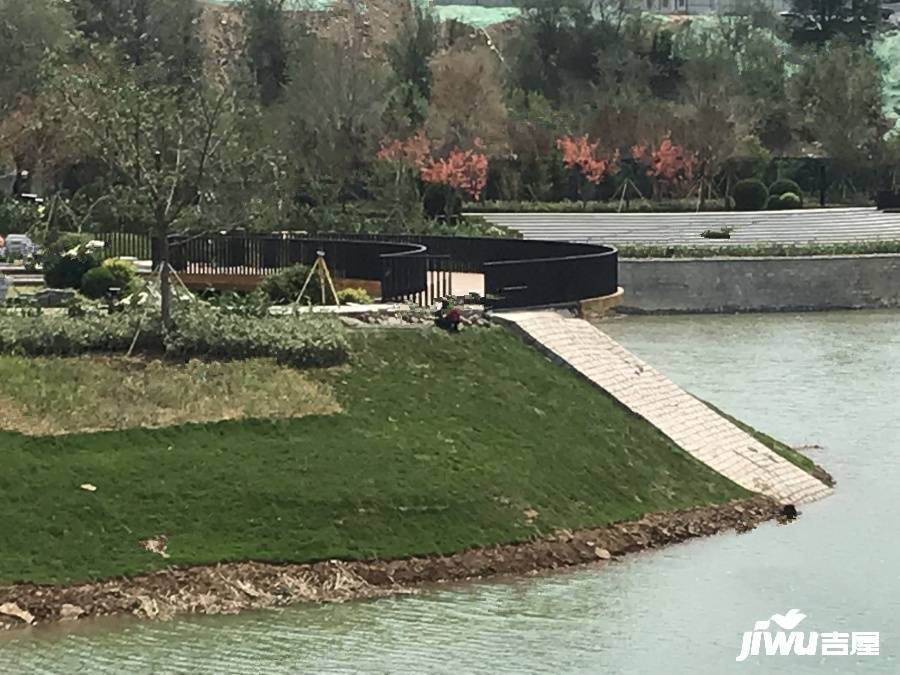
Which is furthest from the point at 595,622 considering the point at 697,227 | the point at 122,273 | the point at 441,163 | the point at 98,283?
the point at 441,163

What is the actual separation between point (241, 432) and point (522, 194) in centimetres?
5335

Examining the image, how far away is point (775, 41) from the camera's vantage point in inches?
4766

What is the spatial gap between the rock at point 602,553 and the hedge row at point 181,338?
5.05 meters

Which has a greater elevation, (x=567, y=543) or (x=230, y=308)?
(x=230, y=308)

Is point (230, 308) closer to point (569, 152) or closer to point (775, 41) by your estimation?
point (569, 152)

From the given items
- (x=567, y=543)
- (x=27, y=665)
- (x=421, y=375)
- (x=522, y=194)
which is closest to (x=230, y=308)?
(x=421, y=375)

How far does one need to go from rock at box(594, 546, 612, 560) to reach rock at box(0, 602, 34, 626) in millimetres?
6965

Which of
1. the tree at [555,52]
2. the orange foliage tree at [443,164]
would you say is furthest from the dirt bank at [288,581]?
the tree at [555,52]

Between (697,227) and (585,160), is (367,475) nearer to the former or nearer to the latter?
(697,227)

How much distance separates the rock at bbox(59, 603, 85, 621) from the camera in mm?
20969

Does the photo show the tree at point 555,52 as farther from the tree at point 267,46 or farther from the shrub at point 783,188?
the shrub at point 783,188

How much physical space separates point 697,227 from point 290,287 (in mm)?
35944

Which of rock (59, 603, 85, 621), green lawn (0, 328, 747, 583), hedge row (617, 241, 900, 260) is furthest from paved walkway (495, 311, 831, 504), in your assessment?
hedge row (617, 241, 900, 260)

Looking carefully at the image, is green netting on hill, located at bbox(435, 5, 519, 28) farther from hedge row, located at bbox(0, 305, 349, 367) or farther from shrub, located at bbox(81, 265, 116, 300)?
hedge row, located at bbox(0, 305, 349, 367)
